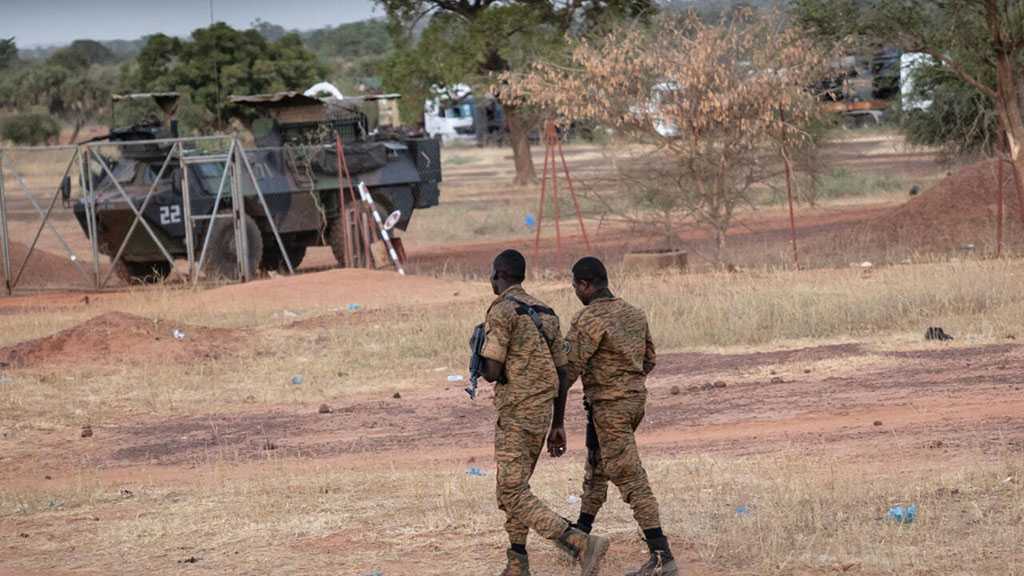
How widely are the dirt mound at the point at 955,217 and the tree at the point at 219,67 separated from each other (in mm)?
29399

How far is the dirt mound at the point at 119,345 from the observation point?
14586mm

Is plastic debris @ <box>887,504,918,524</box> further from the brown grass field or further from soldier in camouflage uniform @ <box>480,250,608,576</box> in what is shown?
soldier in camouflage uniform @ <box>480,250,608,576</box>

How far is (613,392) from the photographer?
20.6 feet

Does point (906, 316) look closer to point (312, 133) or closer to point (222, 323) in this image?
point (222, 323)

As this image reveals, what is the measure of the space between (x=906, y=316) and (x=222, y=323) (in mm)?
Result: 8092

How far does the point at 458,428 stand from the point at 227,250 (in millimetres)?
11961

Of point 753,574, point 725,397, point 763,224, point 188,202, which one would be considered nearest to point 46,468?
point 725,397

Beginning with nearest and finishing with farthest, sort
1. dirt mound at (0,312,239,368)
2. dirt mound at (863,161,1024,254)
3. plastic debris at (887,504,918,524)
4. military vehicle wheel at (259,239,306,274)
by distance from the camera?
plastic debris at (887,504,918,524) → dirt mound at (0,312,239,368) → dirt mound at (863,161,1024,254) → military vehicle wheel at (259,239,306,274)

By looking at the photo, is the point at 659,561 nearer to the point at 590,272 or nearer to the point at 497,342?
the point at 497,342

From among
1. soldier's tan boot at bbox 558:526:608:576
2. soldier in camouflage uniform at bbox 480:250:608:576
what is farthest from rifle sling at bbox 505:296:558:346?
soldier's tan boot at bbox 558:526:608:576

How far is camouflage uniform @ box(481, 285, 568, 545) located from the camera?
241 inches

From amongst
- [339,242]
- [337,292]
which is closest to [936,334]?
[337,292]

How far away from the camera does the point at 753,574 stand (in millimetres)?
6473

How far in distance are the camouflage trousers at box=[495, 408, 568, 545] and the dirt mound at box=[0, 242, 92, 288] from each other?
17695 millimetres
